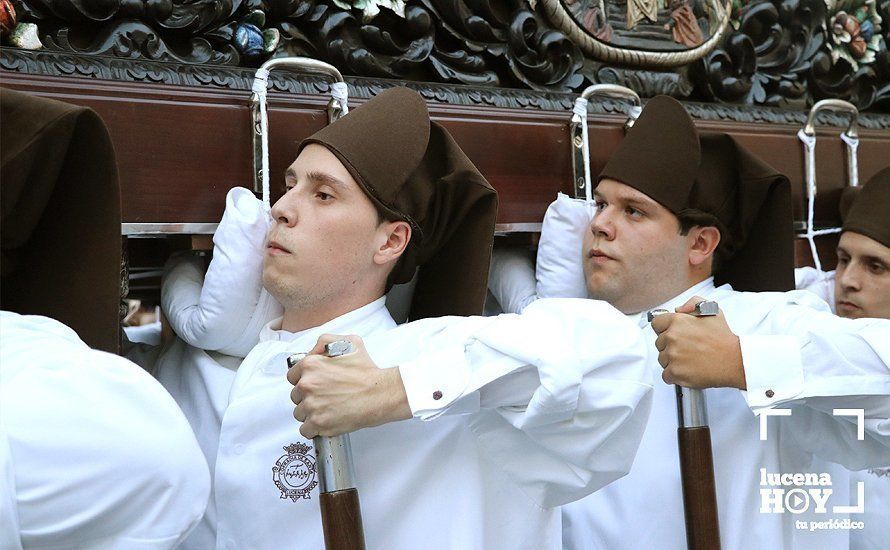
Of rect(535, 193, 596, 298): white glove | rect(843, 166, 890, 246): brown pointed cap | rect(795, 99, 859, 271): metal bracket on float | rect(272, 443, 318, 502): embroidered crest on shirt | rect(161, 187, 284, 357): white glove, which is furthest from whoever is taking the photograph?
rect(795, 99, 859, 271): metal bracket on float

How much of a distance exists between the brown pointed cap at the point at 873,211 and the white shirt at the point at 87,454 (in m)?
1.64

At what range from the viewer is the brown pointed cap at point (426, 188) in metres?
1.82

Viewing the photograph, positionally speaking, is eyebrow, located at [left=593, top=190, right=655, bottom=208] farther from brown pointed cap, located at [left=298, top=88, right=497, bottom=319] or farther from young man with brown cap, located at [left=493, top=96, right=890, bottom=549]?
brown pointed cap, located at [left=298, top=88, right=497, bottom=319]

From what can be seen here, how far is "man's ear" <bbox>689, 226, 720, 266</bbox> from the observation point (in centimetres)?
225

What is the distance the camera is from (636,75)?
2344 mm

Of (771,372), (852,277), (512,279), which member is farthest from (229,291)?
(852,277)

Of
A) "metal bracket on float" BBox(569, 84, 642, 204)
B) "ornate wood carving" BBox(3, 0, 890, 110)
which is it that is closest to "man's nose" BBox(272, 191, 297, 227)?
"ornate wood carving" BBox(3, 0, 890, 110)

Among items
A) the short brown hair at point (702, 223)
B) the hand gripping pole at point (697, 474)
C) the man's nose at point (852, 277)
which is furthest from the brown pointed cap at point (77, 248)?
the man's nose at point (852, 277)

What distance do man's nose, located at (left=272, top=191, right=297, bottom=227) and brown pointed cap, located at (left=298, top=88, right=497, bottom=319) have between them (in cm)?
10

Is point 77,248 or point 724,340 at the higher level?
point 77,248

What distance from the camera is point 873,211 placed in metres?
2.35

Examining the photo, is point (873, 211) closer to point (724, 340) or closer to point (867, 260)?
point (867, 260)

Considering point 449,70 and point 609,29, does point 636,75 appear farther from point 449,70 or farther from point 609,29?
point 449,70

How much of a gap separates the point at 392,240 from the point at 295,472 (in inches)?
17.5
